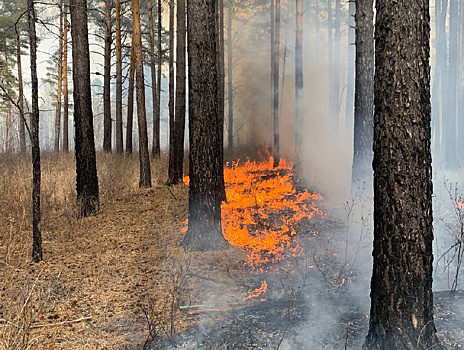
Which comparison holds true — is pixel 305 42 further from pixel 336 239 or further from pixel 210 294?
pixel 210 294

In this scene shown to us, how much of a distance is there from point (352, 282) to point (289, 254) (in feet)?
4.72

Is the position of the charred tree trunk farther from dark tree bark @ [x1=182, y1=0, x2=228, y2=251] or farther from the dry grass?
dark tree bark @ [x1=182, y1=0, x2=228, y2=251]

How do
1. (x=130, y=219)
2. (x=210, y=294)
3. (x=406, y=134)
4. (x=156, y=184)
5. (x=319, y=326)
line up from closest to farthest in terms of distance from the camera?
(x=406, y=134), (x=319, y=326), (x=210, y=294), (x=130, y=219), (x=156, y=184)

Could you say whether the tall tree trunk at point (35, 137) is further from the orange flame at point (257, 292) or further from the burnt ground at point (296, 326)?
the orange flame at point (257, 292)

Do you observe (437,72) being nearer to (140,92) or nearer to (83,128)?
(140,92)

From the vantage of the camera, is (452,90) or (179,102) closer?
(179,102)

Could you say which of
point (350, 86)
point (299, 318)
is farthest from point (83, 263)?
point (350, 86)

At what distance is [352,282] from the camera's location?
6.05 metres

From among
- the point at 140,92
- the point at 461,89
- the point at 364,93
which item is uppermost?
the point at 461,89

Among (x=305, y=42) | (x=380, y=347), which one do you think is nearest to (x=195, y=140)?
(x=380, y=347)

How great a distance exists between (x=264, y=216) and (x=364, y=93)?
153 inches

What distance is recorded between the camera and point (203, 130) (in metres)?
7.33

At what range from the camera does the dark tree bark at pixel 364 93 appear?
30.9ft

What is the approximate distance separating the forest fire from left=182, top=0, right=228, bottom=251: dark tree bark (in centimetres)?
76
